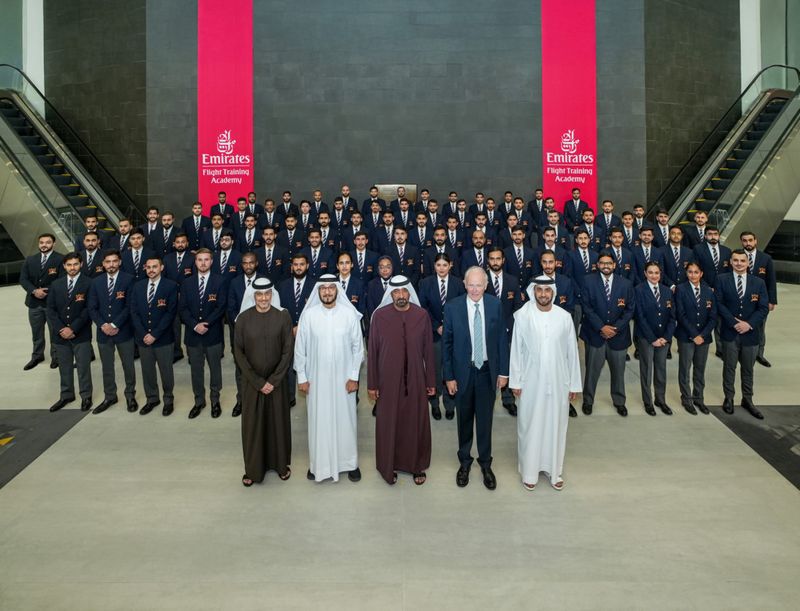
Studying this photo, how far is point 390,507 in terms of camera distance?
486 cm

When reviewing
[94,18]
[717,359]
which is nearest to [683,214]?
[717,359]

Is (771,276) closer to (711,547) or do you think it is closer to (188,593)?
(711,547)

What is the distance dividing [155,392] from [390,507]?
11.1ft

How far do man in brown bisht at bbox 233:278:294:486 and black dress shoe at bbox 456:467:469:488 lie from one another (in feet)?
4.52

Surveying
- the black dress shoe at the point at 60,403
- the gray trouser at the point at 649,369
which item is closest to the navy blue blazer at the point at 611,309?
A: the gray trouser at the point at 649,369

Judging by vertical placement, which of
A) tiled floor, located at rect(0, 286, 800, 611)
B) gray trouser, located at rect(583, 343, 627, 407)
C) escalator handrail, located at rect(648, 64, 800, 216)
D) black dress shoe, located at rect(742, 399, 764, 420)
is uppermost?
Answer: escalator handrail, located at rect(648, 64, 800, 216)

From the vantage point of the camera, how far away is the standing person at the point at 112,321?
691 centimetres

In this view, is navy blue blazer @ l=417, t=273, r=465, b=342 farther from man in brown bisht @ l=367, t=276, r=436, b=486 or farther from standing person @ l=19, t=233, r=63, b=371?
standing person @ l=19, t=233, r=63, b=371

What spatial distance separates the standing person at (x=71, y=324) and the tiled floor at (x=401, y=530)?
33.1 inches

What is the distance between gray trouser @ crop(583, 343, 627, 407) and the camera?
686 cm

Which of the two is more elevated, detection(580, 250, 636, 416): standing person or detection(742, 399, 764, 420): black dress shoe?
detection(580, 250, 636, 416): standing person

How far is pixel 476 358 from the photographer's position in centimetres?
522

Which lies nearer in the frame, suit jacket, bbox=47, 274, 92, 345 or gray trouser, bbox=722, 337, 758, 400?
gray trouser, bbox=722, 337, 758, 400

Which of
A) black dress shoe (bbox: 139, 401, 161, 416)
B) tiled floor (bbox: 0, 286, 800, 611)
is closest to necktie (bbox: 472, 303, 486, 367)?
tiled floor (bbox: 0, 286, 800, 611)
